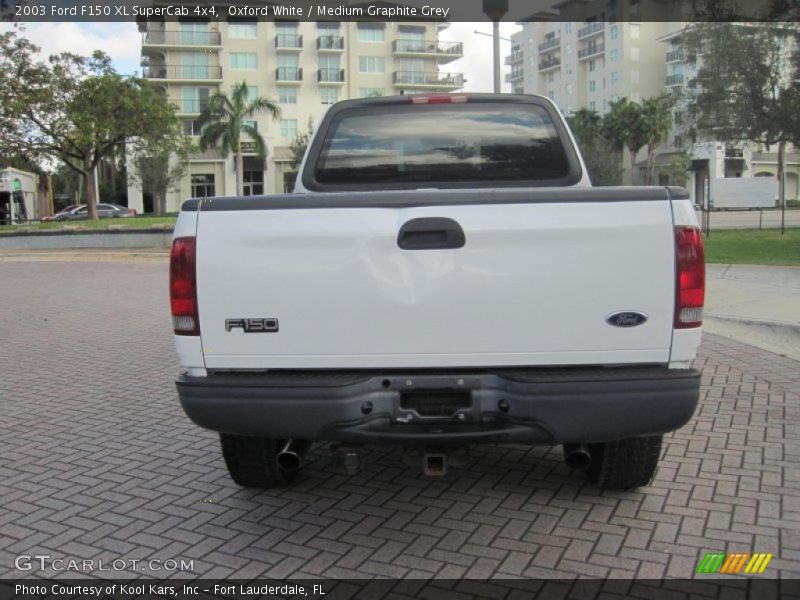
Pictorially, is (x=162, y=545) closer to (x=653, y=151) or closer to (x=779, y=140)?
(x=779, y=140)

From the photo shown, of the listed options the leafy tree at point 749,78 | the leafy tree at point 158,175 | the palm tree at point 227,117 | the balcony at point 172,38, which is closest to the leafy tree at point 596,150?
the leafy tree at point 749,78

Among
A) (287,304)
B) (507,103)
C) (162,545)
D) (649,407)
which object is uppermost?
(507,103)

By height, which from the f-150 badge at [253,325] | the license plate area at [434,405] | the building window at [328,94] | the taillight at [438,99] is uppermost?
the building window at [328,94]

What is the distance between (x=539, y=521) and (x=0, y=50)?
3262cm

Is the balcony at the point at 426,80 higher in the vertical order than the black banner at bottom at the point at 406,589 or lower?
higher

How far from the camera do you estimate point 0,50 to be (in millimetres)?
30688

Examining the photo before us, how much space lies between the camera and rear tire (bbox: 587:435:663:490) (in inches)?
163

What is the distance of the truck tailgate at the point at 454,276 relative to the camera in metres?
3.39

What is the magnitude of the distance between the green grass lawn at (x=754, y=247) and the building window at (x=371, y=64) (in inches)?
2127

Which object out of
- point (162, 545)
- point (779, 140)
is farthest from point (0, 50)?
point (162, 545)

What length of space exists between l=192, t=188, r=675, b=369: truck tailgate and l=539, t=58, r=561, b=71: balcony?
353 feet

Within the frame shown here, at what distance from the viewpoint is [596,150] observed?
5962 centimetres

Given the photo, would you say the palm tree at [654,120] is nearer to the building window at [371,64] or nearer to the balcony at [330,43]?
the building window at [371,64]

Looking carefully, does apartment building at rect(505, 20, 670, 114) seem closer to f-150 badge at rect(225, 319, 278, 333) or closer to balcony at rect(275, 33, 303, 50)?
balcony at rect(275, 33, 303, 50)
